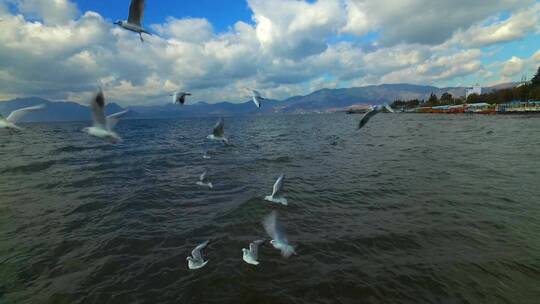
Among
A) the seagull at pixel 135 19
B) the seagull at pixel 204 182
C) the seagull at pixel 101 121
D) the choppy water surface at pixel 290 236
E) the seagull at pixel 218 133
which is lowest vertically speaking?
the choppy water surface at pixel 290 236

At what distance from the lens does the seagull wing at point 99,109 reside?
627cm

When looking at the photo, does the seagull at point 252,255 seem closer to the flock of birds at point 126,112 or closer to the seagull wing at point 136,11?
the flock of birds at point 126,112

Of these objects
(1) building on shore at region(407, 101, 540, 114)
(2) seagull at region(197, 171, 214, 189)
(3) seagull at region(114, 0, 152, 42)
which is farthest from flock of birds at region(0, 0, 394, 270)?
(1) building on shore at region(407, 101, 540, 114)

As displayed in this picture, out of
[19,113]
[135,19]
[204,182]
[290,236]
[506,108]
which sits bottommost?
[290,236]

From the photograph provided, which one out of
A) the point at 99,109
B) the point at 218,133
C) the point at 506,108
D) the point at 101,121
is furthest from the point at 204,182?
the point at 506,108

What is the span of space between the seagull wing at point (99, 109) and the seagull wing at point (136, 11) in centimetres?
301

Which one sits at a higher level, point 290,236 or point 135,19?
point 135,19

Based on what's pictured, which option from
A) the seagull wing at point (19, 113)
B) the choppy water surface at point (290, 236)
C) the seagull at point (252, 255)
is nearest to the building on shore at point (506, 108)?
the choppy water surface at point (290, 236)

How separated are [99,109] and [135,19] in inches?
130

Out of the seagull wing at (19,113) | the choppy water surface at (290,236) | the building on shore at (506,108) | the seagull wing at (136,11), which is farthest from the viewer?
the building on shore at (506,108)

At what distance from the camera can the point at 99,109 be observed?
6.34m

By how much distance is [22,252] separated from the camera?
838cm

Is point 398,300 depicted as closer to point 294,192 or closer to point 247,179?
point 294,192

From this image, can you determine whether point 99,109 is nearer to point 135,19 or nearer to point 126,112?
point 126,112
